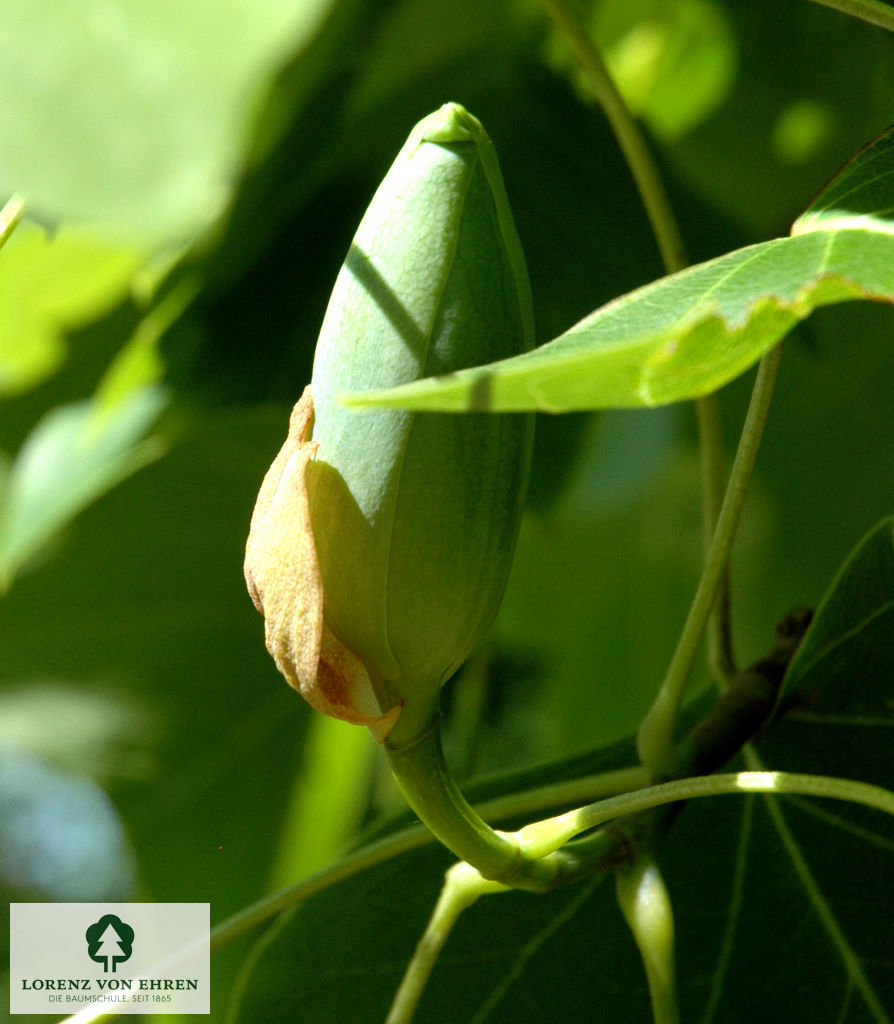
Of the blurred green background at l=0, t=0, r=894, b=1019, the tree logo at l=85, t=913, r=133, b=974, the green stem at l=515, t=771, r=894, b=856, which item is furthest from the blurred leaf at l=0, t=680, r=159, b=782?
the green stem at l=515, t=771, r=894, b=856

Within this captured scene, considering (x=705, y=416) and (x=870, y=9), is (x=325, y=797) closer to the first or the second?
(x=705, y=416)

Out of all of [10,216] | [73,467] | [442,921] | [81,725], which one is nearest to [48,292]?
[73,467]

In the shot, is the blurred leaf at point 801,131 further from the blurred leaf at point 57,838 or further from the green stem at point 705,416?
the blurred leaf at point 57,838

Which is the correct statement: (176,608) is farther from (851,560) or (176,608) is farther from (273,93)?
(851,560)

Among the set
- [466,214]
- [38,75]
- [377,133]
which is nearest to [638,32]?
[377,133]

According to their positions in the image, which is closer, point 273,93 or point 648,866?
point 648,866

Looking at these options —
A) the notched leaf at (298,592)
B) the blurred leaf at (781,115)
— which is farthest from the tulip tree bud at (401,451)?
the blurred leaf at (781,115)
